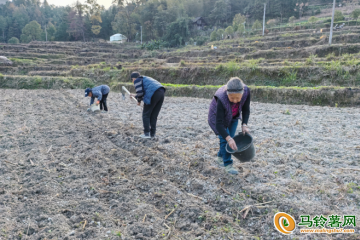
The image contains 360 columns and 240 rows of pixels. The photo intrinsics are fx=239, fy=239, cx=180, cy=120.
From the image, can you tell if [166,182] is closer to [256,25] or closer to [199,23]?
[256,25]

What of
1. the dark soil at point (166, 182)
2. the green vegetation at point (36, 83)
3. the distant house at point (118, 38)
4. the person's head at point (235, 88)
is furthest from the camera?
the distant house at point (118, 38)

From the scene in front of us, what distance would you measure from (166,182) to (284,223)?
1.61 metres

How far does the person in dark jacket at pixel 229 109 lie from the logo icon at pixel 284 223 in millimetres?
910

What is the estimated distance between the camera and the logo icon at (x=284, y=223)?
243 centimetres

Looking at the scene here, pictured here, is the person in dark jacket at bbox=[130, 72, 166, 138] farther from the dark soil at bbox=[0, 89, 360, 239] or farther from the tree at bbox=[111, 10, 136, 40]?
the tree at bbox=[111, 10, 136, 40]

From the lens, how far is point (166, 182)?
345 cm

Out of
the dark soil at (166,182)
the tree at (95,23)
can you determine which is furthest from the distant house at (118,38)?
the dark soil at (166,182)

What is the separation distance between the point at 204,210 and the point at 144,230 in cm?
73

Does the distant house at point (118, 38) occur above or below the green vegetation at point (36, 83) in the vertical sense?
above

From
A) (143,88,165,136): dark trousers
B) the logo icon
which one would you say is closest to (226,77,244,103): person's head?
the logo icon

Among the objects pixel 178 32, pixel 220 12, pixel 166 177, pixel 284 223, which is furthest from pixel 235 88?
pixel 220 12

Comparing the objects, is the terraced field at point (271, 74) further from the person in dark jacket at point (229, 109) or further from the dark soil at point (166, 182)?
the person in dark jacket at point (229, 109)

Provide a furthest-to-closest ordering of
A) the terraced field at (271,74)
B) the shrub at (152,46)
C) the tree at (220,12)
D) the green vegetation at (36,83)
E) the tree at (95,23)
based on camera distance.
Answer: the tree at (220,12) < the tree at (95,23) < the shrub at (152,46) < the green vegetation at (36,83) < the terraced field at (271,74)

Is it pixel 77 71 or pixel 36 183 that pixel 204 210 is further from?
pixel 77 71
